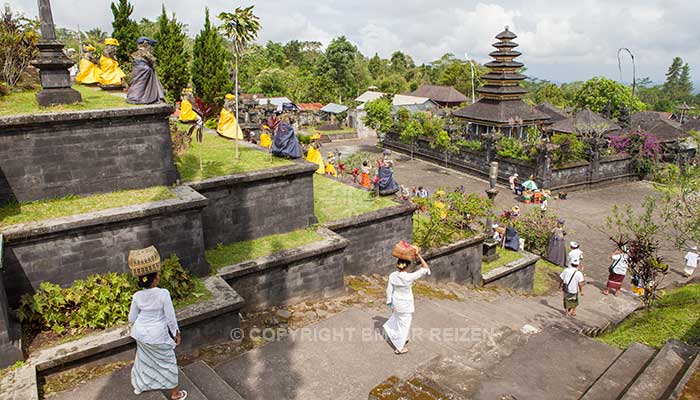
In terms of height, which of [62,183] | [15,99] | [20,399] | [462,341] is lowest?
[462,341]

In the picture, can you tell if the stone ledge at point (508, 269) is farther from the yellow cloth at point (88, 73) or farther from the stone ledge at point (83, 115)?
the yellow cloth at point (88, 73)

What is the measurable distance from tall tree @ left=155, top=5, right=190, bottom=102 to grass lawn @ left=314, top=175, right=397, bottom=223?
15.5 metres

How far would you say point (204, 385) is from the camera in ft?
16.9

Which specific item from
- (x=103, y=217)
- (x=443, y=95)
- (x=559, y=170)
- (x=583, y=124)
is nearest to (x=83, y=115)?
(x=103, y=217)

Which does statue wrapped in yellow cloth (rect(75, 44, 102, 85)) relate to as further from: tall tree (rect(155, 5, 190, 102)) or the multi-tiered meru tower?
the multi-tiered meru tower

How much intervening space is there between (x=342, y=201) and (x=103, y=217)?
6.04 m

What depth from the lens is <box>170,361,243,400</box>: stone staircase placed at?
4.94 m

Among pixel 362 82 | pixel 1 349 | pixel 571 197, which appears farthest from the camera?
pixel 362 82

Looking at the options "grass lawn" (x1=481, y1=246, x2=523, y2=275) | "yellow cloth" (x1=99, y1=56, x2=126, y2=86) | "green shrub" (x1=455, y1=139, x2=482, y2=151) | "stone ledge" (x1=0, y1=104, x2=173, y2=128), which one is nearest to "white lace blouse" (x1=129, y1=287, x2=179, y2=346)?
"stone ledge" (x1=0, y1=104, x2=173, y2=128)

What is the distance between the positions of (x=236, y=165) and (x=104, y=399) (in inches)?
241

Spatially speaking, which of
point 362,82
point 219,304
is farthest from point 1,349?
point 362,82

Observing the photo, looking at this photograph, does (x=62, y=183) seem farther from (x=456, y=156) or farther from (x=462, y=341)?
(x=456, y=156)

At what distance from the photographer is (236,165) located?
404 inches

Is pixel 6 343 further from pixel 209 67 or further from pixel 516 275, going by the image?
pixel 209 67
